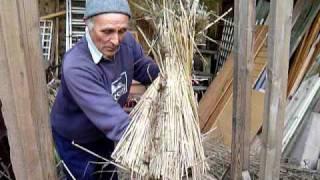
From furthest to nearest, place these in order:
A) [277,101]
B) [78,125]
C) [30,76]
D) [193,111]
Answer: [78,125]
[277,101]
[193,111]
[30,76]

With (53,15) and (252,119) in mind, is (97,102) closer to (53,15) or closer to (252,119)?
(252,119)

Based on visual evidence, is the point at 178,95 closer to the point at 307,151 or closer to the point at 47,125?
the point at 47,125

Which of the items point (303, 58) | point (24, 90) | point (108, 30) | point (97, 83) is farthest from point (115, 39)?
point (303, 58)

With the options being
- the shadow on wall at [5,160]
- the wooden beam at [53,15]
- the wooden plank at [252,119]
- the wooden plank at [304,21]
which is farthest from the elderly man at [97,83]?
the wooden beam at [53,15]

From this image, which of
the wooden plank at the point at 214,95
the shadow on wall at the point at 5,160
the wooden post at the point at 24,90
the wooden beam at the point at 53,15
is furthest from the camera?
the wooden beam at the point at 53,15

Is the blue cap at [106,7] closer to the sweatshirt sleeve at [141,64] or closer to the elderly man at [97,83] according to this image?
the elderly man at [97,83]

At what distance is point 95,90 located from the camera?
1405 millimetres

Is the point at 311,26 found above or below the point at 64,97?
above

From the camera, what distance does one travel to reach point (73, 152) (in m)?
1.91

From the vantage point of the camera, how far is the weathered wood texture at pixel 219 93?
3.48m

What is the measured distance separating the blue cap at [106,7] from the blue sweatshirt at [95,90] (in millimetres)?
179

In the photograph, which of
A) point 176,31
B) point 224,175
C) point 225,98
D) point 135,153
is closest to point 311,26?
point 225,98

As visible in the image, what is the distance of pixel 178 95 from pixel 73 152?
800mm

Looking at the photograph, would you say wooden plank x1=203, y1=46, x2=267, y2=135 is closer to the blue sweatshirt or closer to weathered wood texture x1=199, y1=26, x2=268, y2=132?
weathered wood texture x1=199, y1=26, x2=268, y2=132
